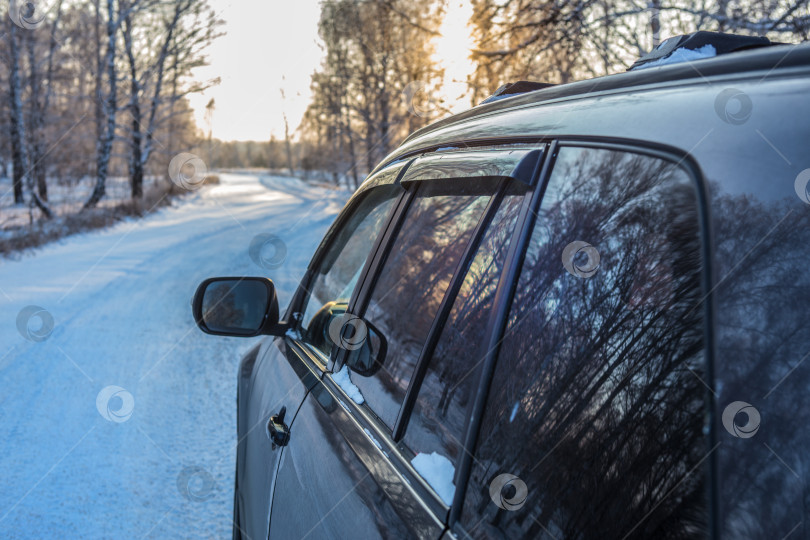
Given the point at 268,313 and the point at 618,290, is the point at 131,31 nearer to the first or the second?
the point at 268,313

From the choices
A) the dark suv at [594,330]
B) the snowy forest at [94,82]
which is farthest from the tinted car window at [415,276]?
the snowy forest at [94,82]

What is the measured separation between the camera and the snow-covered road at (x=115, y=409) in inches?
128

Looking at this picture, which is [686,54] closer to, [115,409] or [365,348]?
[365,348]

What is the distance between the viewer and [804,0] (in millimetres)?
5152

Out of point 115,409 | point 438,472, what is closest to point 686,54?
point 438,472

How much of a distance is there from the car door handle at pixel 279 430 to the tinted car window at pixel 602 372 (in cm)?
102

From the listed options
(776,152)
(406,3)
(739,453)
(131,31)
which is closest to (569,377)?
(739,453)

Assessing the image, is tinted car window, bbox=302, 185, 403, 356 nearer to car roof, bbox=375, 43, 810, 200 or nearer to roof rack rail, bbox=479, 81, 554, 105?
roof rack rail, bbox=479, 81, 554, 105

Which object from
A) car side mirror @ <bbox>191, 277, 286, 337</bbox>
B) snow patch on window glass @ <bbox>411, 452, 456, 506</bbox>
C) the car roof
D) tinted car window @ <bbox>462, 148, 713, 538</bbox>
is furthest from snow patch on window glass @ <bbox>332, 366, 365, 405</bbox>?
the car roof

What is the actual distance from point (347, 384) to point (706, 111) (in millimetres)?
1251

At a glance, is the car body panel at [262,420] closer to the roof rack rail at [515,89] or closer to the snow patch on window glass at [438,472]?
the snow patch on window glass at [438,472]

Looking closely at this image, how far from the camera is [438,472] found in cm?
117

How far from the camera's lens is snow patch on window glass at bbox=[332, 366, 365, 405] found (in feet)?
5.53

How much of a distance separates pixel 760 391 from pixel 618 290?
26 centimetres
